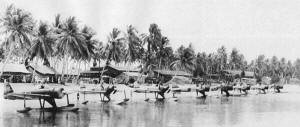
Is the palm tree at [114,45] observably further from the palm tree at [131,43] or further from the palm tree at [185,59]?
the palm tree at [185,59]

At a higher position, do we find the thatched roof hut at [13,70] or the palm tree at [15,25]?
the palm tree at [15,25]

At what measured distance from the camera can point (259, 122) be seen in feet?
53.5

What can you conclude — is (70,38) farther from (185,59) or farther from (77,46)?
(185,59)

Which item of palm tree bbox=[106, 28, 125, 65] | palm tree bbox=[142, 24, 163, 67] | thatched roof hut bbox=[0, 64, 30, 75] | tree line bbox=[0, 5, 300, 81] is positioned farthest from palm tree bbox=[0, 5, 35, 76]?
palm tree bbox=[142, 24, 163, 67]

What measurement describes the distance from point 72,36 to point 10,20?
31.8 feet

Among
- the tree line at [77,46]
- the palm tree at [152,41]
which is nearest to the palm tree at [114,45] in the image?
the tree line at [77,46]

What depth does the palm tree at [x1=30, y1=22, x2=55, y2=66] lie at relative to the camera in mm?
54016

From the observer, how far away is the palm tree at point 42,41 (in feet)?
177

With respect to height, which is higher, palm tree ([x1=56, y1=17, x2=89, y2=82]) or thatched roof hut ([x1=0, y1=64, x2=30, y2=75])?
palm tree ([x1=56, y1=17, x2=89, y2=82])

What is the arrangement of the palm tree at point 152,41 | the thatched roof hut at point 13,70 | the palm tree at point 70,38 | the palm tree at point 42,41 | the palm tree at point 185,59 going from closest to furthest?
the palm tree at point 70,38 < the palm tree at point 42,41 < the thatched roof hut at point 13,70 < the palm tree at point 152,41 < the palm tree at point 185,59

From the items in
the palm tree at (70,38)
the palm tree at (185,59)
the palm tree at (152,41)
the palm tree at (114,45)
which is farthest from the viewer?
the palm tree at (185,59)

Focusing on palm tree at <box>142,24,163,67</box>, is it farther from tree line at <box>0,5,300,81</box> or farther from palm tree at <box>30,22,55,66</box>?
palm tree at <box>30,22,55,66</box>

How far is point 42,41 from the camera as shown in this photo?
53469 mm

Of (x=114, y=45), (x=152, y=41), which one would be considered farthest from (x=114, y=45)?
(x=152, y=41)
